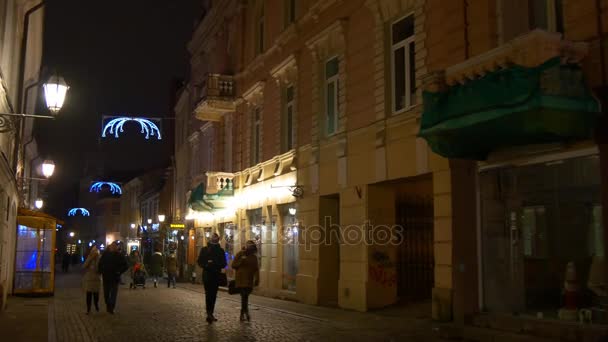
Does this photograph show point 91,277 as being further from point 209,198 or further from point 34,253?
point 209,198

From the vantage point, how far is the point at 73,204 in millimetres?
106938

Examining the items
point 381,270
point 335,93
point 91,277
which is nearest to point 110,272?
point 91,277

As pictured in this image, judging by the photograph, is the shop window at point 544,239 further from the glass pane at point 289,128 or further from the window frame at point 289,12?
the window frame at point 289,12

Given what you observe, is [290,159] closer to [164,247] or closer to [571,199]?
[571,199]

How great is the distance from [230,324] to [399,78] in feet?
23.0

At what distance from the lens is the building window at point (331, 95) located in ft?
64.3

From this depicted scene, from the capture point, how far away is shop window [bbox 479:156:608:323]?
10.8 metres

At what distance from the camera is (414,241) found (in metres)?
18.0

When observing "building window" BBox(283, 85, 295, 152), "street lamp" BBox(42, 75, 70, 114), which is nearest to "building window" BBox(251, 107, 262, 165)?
"building window" BBox(283, 85, 295, 152)

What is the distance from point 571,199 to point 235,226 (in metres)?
17.7

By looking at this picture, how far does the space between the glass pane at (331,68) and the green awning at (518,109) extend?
25.7 ft

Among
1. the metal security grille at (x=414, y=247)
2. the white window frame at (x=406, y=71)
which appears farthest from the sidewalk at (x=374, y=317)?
the white window frame at (x=406, y=71)

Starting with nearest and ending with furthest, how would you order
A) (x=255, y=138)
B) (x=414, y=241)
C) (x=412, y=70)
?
(x=412, y=70), (x=414, y=241), (x=255, y=138)

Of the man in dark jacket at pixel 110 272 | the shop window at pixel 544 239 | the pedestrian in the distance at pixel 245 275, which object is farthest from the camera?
the man in dark jacket at pixel 110 272
